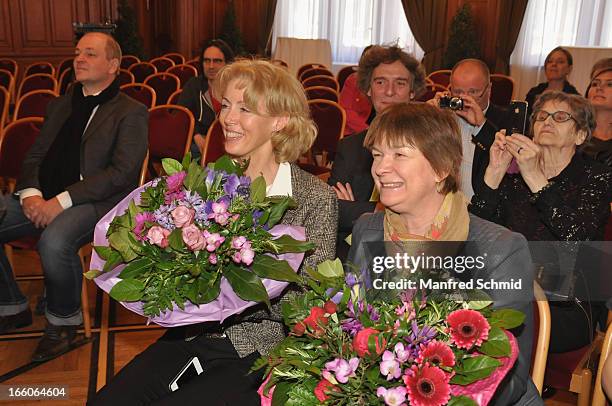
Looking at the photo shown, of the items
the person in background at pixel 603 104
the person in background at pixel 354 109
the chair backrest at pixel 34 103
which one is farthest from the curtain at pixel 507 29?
the chair backrest at pixel 34 103

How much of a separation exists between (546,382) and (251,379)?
3.54 ft

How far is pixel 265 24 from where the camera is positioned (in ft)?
41.9

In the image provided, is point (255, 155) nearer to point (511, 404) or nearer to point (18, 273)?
point (511, 404)

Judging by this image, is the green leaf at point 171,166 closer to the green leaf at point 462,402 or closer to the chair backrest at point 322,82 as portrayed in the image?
the green leaf at point 462,402

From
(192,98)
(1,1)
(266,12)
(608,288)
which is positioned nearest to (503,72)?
(266,12)

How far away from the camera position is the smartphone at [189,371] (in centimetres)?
190

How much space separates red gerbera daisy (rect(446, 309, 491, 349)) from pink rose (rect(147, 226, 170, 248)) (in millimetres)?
714

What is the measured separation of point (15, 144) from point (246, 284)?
9.11 ft

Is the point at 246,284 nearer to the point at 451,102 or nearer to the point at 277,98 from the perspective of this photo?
the point at 277,98

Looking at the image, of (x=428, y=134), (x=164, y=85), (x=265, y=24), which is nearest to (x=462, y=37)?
(x=265, y=24)

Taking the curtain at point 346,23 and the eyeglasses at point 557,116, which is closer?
the eyeglasses at point 557,116

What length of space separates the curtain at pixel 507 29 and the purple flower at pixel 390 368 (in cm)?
1141

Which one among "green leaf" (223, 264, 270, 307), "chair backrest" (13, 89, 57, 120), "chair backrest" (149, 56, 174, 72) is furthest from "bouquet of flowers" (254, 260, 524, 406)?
"chair backrest" (149, 56, 174, 72)

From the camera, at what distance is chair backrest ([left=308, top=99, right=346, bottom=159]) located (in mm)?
4910
